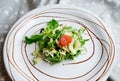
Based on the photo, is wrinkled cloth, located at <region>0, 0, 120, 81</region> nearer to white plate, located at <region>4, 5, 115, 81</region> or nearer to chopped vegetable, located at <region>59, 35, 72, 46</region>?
white plate, located at <region>4, 5, 115, 81</region>

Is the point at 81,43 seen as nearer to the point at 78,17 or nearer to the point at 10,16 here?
the point at 78,17

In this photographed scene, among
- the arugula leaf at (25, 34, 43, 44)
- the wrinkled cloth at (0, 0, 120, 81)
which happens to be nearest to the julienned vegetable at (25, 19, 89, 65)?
the arugula leaf at (25, 34, 43, 44)

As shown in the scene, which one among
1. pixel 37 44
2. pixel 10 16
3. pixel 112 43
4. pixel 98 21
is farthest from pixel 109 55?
pixel 10 16

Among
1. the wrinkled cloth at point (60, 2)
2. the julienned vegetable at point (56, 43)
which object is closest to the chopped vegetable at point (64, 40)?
the julienned vegetable at point (56, 43)

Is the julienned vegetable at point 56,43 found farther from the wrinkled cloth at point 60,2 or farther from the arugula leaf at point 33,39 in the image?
the wrinkled cloth at point 60,2

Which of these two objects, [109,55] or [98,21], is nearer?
[109,55]

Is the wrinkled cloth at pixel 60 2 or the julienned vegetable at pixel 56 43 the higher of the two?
the wrinkled cloth at pixel 60 2
